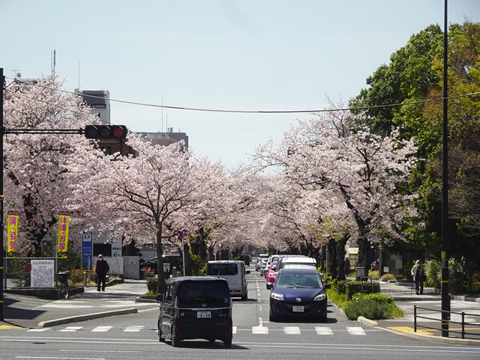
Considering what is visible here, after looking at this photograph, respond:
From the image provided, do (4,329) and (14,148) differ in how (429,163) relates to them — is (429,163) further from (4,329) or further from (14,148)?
(4,329)

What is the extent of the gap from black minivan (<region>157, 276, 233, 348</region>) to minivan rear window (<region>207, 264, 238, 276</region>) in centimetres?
1843

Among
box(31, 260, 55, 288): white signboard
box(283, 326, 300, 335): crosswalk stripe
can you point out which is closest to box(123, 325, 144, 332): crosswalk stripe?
box(283, 326, 300, 335): crosswalk stripe

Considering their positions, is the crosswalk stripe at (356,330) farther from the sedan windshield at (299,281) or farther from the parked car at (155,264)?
the parked car at (155,264)

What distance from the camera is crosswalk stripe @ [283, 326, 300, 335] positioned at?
932 inches

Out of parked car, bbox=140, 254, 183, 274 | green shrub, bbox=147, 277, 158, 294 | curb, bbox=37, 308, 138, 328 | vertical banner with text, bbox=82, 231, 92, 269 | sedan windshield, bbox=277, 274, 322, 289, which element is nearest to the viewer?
curb, bbox=37, 308, 138, 328

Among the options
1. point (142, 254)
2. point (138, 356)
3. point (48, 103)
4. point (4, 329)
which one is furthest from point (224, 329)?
point (142, 254)

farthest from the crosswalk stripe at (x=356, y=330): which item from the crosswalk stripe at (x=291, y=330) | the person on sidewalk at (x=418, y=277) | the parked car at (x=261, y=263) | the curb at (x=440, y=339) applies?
the parked car at (x=261, y=263)

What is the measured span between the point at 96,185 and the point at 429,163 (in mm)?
18994

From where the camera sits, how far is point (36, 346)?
1834 cm

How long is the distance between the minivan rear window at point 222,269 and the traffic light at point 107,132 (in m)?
17.4

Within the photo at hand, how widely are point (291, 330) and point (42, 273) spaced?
1469 cm

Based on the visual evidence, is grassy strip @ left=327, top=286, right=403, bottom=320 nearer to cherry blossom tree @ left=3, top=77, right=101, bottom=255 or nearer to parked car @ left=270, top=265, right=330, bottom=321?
parked car @ left=270, top=265, right=330, bottom=321

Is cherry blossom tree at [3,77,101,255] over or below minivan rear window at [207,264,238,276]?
over

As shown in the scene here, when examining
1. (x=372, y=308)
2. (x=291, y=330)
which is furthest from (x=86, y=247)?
(x=291, y=330)
